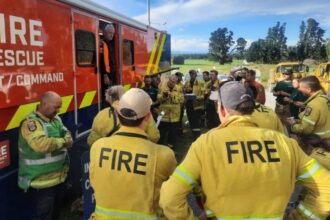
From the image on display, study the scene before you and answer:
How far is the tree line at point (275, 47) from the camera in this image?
5119cm

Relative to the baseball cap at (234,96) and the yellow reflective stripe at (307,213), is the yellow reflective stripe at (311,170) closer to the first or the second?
the yellow reflective stripe at (307,213)

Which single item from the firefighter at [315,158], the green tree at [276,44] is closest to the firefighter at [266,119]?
the firefighter at [315,158]

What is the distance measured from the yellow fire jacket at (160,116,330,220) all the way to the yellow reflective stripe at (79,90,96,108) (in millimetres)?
3037

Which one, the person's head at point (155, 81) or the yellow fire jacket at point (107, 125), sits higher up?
the person's head at point (155, 81)

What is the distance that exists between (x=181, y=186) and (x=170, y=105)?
5.80 meters

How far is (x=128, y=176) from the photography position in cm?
218

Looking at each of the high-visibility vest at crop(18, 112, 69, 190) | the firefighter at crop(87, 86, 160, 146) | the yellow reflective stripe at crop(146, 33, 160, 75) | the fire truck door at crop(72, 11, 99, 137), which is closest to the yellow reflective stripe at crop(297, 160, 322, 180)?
the firefighter at crop(87, 86, 160, 146)

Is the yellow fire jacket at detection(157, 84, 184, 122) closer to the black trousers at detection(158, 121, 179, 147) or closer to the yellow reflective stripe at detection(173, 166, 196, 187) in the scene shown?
the black trousers at detection(158, 121, 179, 147)

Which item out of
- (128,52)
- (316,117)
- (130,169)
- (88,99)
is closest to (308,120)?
(316,117)

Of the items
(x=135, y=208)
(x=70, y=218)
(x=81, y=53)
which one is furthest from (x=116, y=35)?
(x=135, y=208)

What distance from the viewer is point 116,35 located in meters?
6.14

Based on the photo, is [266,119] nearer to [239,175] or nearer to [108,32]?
[239,175]

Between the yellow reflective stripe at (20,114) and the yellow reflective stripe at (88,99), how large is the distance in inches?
46.0

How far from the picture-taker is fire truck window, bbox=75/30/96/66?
4598 millimetres
